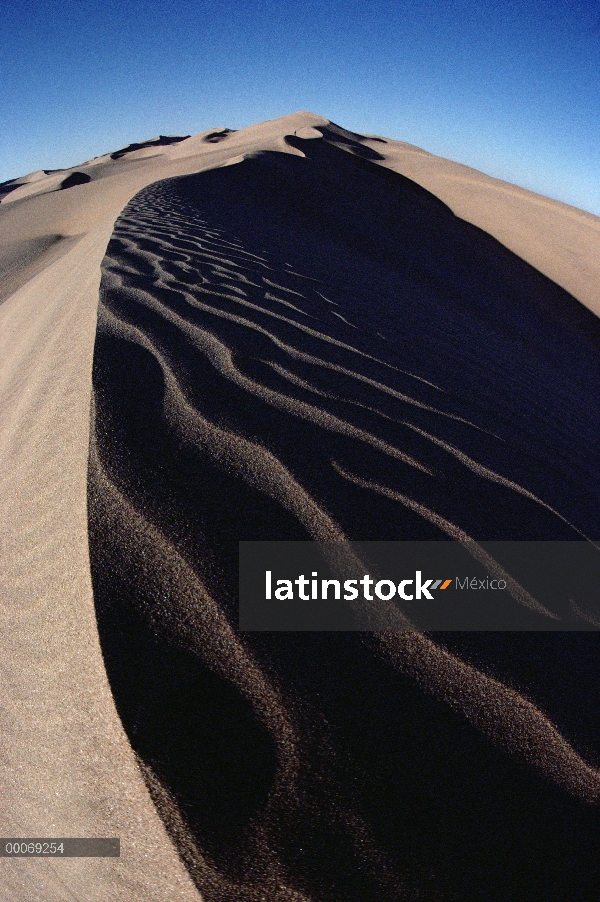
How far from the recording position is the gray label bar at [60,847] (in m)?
0.87

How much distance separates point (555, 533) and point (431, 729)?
748 mm

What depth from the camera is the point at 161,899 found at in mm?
816

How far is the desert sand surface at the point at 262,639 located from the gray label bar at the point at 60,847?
0.05 ft

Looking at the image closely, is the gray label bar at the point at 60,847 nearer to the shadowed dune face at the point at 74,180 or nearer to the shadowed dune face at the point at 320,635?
the shadowed dune face at the point at 320,635

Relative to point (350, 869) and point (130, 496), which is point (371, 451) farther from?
point (350, 869)

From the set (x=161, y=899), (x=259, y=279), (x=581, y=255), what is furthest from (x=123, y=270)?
(x=581, y=255)
